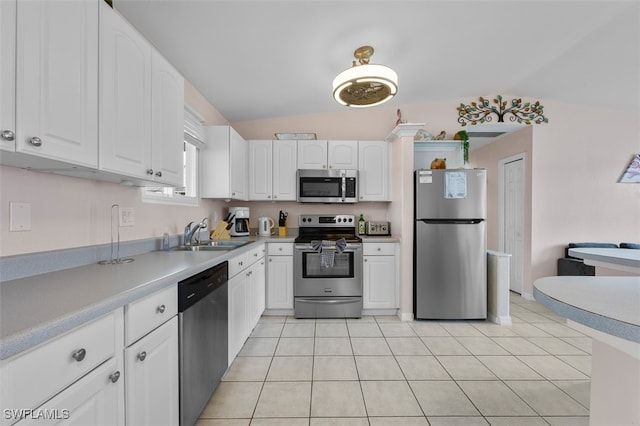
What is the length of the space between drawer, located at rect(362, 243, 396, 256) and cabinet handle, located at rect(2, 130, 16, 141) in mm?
2789

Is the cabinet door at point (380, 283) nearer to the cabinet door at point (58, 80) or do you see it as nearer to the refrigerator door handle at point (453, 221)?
the refrigerator door handle at point (453, 221)

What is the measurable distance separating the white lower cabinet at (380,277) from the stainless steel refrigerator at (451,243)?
0.93 ft

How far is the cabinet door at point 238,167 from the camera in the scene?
9.53 feet

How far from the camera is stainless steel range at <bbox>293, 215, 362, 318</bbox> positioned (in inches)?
119

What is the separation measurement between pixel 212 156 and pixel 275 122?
125cm

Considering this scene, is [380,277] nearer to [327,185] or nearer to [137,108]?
[327,185]

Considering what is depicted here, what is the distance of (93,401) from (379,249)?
271cm

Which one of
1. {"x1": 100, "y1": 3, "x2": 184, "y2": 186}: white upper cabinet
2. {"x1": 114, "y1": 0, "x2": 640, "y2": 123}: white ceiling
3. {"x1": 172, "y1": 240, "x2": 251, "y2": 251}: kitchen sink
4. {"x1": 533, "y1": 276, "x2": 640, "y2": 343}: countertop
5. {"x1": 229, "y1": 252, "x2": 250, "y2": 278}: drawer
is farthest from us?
{"x1": 172, "y1": 240, "x2": 251, "y2": 251}: kitchen sink

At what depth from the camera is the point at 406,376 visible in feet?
6.43

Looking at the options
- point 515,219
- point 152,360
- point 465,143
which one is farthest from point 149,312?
point 515,219

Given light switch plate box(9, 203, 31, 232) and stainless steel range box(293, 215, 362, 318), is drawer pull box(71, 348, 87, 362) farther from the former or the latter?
stainless steel range box(293, 215, 362, 318)

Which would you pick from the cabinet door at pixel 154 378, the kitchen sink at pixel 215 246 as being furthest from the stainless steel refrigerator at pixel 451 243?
the cabinet door at pixel 154 378

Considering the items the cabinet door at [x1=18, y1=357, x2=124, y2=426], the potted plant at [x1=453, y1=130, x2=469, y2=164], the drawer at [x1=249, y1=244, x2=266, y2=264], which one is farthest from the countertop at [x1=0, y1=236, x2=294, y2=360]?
the potted plant at [x1=453, y1=130, x2=469, y2=164]

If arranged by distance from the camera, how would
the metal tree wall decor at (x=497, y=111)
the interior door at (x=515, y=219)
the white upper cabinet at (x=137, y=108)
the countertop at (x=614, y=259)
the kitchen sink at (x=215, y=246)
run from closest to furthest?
the white upper cabinet at (x=137, y=108) → the countertop at (x=614, y=259) → the kitchen sink at (x=215, y=246) → the metal tree wall decor at (x=497, y=111) → the interior door at (x=515, y=219)
